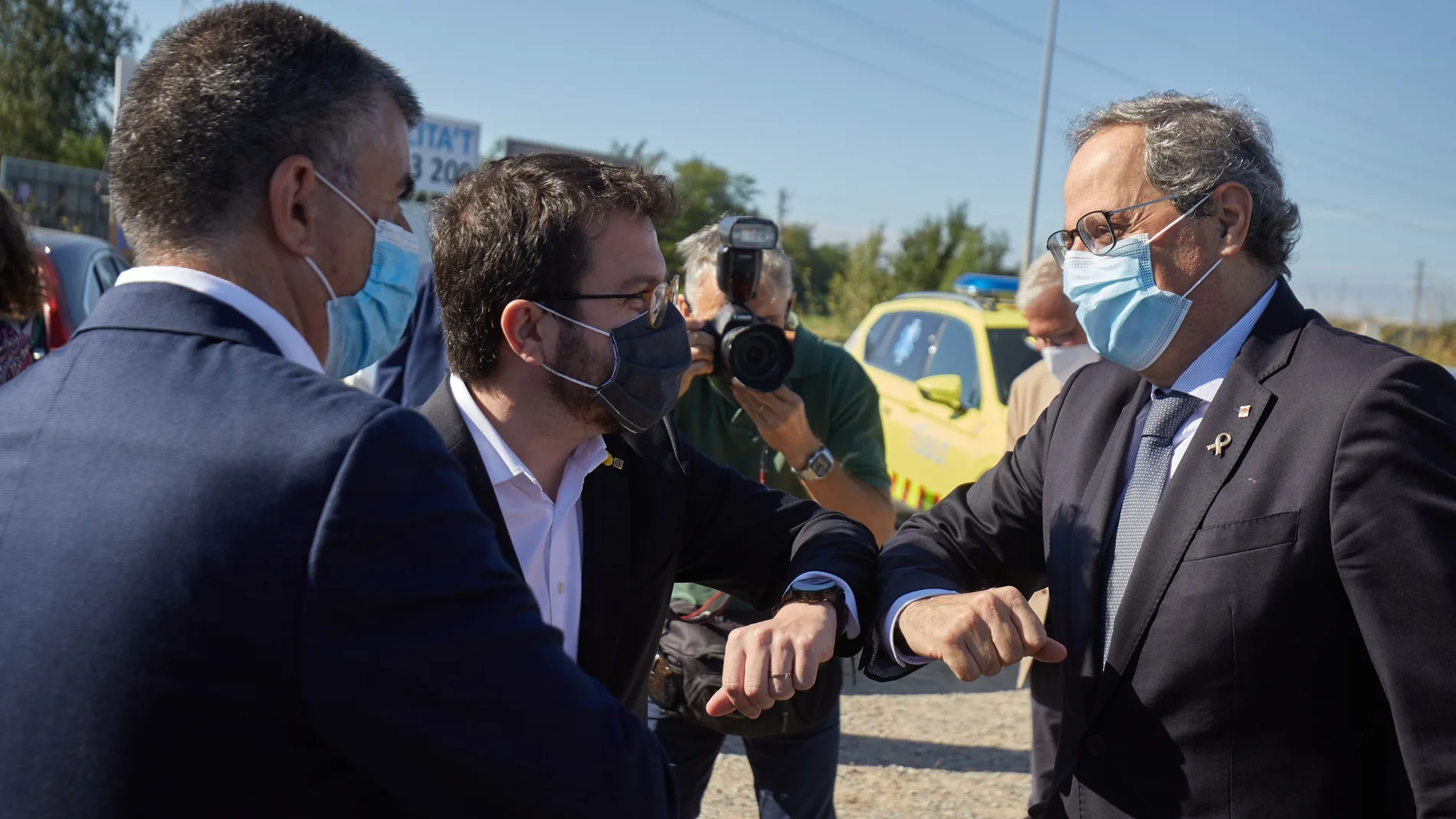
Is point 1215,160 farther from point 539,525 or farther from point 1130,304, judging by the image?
point 539,525

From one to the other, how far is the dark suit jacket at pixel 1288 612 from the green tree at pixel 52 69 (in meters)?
39.9

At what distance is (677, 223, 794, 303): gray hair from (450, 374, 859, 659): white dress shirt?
170cm

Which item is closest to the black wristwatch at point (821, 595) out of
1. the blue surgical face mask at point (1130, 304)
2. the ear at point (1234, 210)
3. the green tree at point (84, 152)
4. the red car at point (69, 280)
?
the blue surgical face mask at point (1130, 304)

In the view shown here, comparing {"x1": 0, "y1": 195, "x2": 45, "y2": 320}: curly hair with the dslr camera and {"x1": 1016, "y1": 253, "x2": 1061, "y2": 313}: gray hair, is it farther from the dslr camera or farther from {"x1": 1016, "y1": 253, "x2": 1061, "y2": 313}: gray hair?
{"x1": 1016, "y1": 253, "x2": 1061, "y2": 313}: gray hair

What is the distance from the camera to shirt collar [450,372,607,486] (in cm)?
196

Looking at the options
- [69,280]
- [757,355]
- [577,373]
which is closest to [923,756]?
[757,355]

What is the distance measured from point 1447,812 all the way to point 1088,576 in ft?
Result: 2.06

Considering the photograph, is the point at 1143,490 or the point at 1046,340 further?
the point at 1046,340

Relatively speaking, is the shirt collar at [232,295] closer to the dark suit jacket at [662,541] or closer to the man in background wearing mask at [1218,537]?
the dark suit jacket at [662,541]

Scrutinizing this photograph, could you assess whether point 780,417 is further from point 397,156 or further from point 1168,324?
point 397,156

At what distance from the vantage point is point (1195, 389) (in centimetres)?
212

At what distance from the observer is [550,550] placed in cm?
200

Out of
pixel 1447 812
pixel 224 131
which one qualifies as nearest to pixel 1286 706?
pixel 1447 812

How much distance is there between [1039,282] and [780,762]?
267 cm
